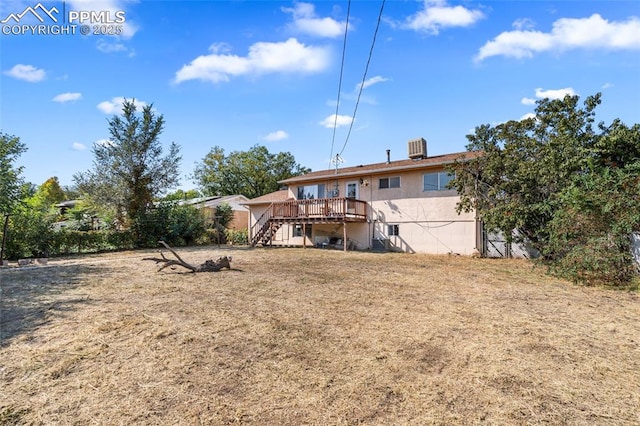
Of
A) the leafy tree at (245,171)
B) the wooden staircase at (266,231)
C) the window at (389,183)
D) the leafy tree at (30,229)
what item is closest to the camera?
the leafy tree at (30,229)

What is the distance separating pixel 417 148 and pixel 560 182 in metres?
7.79

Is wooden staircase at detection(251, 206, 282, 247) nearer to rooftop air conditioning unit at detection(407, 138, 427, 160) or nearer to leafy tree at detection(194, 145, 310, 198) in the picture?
rooftop air conditioning unit at detection(407, 138, 427, 160)

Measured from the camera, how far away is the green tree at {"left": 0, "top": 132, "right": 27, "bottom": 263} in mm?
11883

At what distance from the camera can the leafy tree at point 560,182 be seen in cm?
828

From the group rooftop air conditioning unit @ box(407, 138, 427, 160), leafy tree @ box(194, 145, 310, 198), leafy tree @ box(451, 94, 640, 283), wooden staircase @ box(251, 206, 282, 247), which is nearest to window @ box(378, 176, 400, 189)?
rooftop air conditioning unit @ box(407, 138, 427, 160)

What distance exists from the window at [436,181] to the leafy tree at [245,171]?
83.7 ft

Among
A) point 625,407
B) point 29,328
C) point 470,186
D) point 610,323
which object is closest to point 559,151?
point 470,186

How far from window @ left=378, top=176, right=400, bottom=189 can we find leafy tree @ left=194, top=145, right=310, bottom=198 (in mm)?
23377

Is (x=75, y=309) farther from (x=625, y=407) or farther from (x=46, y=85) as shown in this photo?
(x=625, y=407)

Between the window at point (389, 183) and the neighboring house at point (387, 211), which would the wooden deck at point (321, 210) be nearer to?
the neighboring house at point (387, 211)

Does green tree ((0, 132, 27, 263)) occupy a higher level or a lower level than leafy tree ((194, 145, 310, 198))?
lower

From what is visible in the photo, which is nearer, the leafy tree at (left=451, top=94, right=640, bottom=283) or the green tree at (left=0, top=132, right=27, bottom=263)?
the leafy tree at (left=451, top=94, right=640, bottom=283)

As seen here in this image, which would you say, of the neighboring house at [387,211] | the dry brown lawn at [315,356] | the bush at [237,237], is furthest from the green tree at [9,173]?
the bush at [237,237]

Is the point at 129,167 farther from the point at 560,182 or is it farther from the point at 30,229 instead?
the point at 560,182
